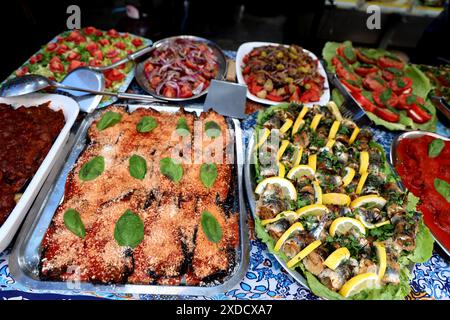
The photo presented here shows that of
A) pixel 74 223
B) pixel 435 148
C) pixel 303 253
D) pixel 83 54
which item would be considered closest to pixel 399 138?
pixel 435 148

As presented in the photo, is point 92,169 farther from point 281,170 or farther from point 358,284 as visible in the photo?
point 358,284

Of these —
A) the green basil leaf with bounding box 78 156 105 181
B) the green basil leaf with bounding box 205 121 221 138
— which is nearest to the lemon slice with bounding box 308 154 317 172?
the green basil leaf with bounding box 205 121 221 138

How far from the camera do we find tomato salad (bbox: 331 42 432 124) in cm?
364

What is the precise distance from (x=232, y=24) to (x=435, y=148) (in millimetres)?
5584

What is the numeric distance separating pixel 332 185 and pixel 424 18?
20.2 feet

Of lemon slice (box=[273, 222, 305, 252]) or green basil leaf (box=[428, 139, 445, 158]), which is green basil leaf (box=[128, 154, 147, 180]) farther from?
green basil leaf (box=[428, 139, 445, 158])

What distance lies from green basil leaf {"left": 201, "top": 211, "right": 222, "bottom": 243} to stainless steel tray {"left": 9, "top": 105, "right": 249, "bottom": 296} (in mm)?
189

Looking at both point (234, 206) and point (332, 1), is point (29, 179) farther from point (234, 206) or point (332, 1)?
point (332, 1)

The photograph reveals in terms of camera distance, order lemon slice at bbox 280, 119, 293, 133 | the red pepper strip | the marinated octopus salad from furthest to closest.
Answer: the red pepper strip, lemon slice at bbox 280, 119, 293, 133, the marinated octopus salad

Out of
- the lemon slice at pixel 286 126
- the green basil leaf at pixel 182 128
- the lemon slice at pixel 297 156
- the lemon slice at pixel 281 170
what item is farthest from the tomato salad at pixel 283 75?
the lemon slice at pixel 281 170

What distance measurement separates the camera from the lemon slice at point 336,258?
76.6 inches

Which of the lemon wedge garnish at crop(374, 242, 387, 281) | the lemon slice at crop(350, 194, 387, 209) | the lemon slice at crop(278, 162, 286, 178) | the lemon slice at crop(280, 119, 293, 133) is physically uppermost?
the lemon slice at crop(280, 119, 293, 133)

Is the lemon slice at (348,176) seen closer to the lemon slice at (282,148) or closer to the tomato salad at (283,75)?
the lemon slice at (282,148)

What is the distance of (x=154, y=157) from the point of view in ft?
8.19
